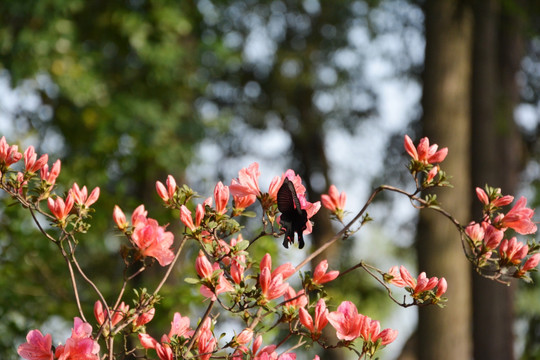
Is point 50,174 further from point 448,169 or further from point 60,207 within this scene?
point 448,169

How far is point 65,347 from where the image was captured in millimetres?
1442

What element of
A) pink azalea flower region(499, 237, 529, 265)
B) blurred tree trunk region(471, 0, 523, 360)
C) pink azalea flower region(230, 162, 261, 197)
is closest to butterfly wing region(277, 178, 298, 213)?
pink azalea flower region(230, 162, 261, 197)

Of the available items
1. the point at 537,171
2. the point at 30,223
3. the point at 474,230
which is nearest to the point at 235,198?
the point at 474,230

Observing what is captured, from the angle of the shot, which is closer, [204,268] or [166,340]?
[204,268]

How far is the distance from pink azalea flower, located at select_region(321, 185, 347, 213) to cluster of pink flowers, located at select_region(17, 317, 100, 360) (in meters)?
0.70

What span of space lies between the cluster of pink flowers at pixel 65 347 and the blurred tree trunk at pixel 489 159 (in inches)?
190

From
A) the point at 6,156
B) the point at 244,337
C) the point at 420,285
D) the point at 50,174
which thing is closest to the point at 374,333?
the point at 420,285

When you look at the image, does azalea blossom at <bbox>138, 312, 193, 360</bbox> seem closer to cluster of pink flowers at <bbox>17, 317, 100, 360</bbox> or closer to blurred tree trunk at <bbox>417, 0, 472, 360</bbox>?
cluster of pink flowers at <bbox>17, 317, 100, 360</bbox>

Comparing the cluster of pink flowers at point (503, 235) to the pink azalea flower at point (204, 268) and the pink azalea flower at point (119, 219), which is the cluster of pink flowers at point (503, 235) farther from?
the pink azalea flower at point (119, 219)

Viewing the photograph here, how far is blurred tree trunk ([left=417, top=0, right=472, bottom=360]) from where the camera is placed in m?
4.84

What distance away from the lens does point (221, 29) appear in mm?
8539

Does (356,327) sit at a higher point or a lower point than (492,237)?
lower

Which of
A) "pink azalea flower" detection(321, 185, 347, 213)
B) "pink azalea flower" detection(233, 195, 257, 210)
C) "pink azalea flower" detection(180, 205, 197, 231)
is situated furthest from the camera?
"pink azalea flower" detection(321, 185, 347, 213)

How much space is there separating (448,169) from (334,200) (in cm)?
360
